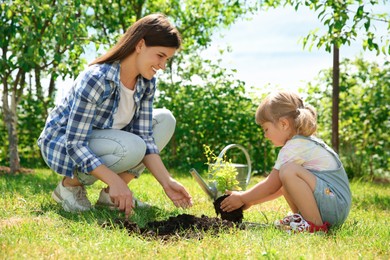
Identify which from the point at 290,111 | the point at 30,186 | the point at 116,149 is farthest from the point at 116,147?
the point at 30,186

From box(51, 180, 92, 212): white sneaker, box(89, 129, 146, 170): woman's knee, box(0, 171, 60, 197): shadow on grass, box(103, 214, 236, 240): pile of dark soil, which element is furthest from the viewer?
box(0, 171, 60, 197): shadow on grass

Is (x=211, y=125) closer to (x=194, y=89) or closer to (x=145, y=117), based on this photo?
(x=194, y=89)

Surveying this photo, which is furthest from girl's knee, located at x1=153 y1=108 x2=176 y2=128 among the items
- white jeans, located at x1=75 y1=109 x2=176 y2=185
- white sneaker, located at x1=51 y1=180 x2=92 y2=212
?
white sneaker, located at x1=51 y1=180 x2=92 y2=212

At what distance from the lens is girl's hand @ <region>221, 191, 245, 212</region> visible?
292cm

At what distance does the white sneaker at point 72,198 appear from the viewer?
328 centimetres

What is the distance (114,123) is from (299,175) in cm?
124

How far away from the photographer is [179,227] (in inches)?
107

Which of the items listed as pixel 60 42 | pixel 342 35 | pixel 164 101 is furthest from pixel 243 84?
pixel 60 42

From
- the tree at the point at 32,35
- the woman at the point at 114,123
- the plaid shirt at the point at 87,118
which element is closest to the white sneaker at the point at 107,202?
the woman at the point at 114,123

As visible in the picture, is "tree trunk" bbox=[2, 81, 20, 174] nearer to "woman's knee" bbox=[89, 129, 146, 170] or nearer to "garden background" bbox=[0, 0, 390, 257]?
"garden background" bbox=[0, 0, 390, 257]

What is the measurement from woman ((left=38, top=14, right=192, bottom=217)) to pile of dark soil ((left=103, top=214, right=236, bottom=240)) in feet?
0.51

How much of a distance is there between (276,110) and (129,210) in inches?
37.6

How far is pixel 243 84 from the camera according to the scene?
7.86 metres

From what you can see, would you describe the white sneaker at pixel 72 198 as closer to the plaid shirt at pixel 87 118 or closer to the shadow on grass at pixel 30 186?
the plaid shirt at pixel 87 118
